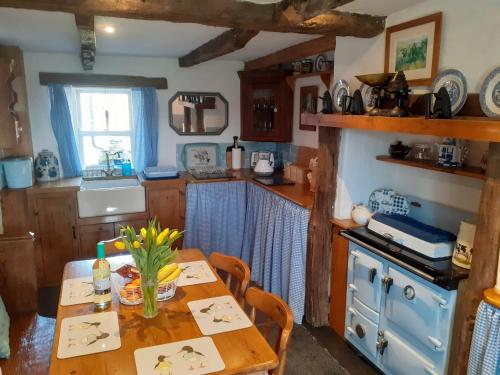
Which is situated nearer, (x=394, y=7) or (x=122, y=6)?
(x=122, y=6)

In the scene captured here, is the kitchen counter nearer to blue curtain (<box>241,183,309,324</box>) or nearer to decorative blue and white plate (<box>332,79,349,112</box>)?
blue curtain (<box>241,183,309,324</box>)

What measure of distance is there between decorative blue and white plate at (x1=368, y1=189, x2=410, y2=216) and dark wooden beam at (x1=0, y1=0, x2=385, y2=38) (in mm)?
1174

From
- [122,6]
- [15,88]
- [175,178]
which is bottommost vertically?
[175,178]

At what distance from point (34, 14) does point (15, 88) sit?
1505 mm

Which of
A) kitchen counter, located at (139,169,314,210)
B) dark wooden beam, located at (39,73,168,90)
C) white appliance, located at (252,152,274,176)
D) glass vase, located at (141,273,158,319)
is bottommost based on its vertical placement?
glass vase, located at (141,273,158,319)

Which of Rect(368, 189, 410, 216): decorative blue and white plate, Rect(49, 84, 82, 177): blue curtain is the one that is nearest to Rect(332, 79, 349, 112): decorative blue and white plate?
Rect(368, 189, 410, 216): decorative blue and white plate

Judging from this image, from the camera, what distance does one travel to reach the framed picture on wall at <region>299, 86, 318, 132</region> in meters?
Result: 3.49

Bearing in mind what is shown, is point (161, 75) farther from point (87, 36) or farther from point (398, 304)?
point (398, 304)

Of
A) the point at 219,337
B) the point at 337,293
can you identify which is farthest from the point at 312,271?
the point at 219,337

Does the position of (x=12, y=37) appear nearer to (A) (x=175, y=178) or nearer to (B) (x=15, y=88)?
(B) (x=15, y=88)

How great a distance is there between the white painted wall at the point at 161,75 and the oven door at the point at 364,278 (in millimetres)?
2302

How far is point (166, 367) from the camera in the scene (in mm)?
1310

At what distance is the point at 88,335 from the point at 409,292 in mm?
1615

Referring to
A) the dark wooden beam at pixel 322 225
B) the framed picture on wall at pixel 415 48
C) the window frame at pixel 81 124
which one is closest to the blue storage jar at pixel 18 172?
the window frame at pixel 81 124
